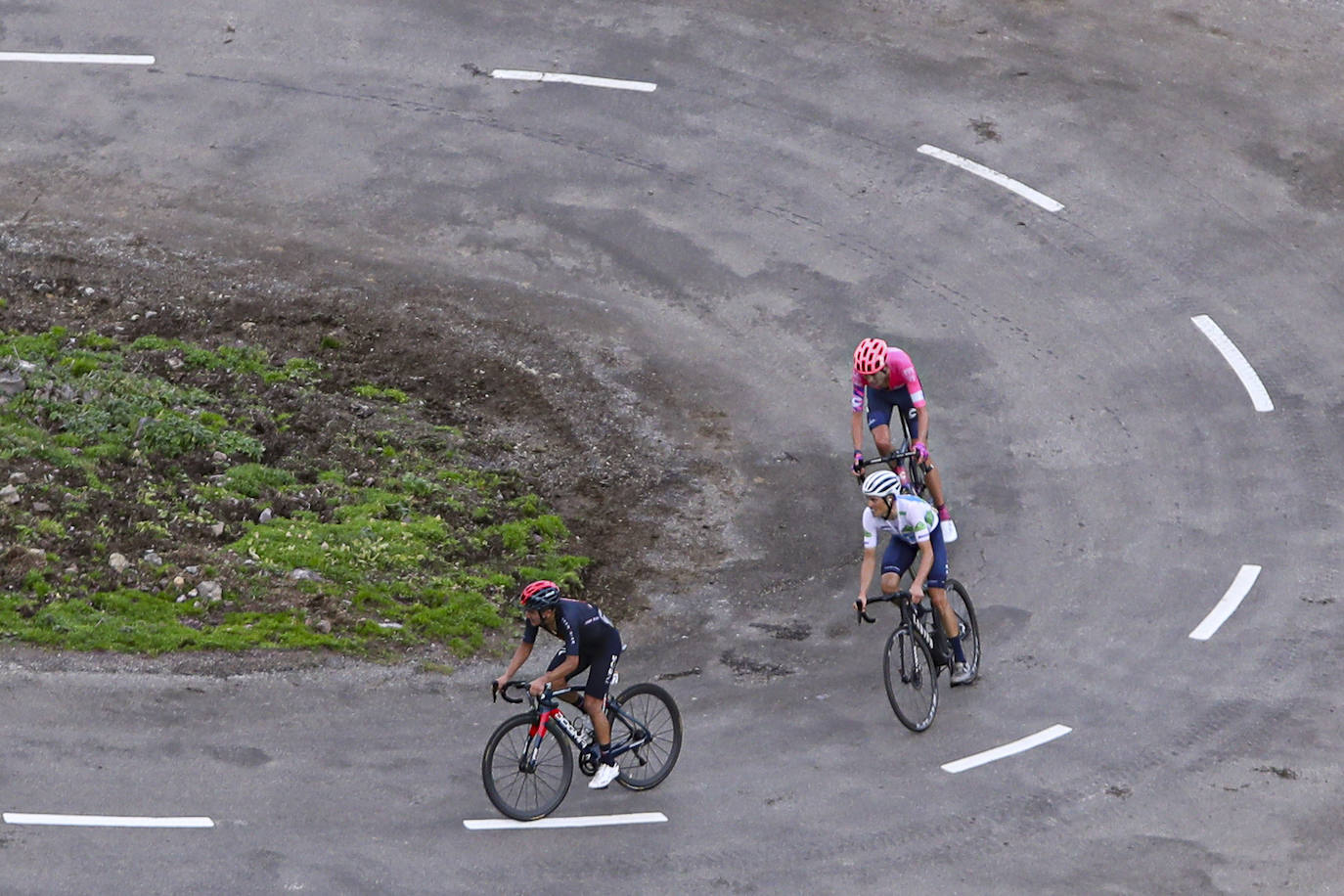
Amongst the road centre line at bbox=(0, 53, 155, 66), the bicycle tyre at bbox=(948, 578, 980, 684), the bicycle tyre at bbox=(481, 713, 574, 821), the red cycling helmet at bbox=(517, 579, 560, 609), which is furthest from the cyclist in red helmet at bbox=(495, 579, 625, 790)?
the road centre line at bbox=(0, 53, 155, 66)

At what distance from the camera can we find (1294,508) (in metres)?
15.5

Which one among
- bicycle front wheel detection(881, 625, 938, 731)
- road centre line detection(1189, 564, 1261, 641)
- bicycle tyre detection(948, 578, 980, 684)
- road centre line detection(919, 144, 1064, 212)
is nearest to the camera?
bicycle front wheel detection(881, 625, 938, 731)

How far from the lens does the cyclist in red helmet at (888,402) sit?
14.7 meters

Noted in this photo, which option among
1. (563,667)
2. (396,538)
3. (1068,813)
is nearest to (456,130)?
(396,538)

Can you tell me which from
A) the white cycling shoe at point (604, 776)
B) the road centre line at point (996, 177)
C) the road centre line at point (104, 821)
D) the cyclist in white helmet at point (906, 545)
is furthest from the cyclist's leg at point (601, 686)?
the road centre line at point (996, 177)

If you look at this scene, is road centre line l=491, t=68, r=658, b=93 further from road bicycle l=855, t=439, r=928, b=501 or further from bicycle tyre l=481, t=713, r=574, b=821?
bicycle tyre l=481, t=713, r=574, b=821

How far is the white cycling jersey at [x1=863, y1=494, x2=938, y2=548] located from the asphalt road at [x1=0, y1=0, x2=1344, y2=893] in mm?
1438

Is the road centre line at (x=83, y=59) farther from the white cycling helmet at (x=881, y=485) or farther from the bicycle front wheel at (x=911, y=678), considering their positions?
the bicycle front wheel at (x=911, y=678)

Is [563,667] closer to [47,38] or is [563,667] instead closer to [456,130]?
[456,130]

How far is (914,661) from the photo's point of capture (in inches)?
513

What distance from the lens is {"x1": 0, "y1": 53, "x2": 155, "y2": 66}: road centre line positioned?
2228 cm

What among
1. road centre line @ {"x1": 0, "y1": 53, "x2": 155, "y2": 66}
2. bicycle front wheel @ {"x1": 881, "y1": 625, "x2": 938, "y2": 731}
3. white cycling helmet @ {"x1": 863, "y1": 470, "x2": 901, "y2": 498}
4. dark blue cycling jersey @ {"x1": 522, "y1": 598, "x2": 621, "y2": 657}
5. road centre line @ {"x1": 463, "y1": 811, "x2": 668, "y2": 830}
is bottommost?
road centre line @ {"x1": 463, "y1": 811, "x2": 668, "y2": 830}

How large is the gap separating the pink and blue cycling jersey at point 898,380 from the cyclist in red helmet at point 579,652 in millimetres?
3989

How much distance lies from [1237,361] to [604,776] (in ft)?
29.1
